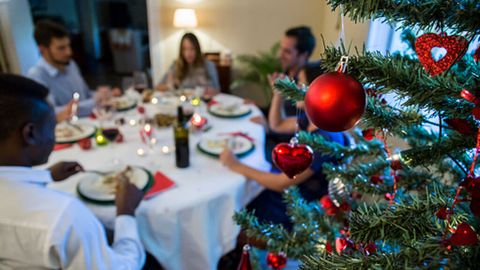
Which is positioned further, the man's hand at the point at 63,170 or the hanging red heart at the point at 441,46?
the man's hand at the point at 63,170

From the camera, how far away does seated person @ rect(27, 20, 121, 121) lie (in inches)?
86.3

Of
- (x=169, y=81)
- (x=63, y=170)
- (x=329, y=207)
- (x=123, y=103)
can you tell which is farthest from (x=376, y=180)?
(x=169, y=81)

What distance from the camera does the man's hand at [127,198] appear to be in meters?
1.02

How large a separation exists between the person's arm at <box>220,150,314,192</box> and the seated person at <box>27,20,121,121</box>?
1241 millimetres

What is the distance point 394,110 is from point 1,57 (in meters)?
4.08

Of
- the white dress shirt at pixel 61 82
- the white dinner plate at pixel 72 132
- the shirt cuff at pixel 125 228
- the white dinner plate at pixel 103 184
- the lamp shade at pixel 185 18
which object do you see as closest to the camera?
the shirt cuff at pixel 125 228

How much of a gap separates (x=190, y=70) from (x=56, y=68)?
3.55 ft

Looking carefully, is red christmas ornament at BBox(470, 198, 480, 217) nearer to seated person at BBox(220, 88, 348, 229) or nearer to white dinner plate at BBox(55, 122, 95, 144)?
seated person at BBox(220, 88, 348, 229)

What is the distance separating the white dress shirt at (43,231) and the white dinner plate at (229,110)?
1166 mm

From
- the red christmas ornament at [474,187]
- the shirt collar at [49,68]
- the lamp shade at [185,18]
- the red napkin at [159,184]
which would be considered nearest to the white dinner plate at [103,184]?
the red napkin at [159,184]

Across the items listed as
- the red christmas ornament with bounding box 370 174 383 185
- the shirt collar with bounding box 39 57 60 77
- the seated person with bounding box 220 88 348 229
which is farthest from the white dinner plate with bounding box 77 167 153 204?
the shirt collar with bounding box 39 57 60 77

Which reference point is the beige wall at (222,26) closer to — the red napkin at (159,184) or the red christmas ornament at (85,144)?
the red christmas ornament at (85,144)

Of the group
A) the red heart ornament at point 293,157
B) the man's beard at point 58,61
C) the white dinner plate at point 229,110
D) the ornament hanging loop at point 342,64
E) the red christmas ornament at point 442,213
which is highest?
the ornament hanging loop at point 342,64

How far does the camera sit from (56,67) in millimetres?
2324
